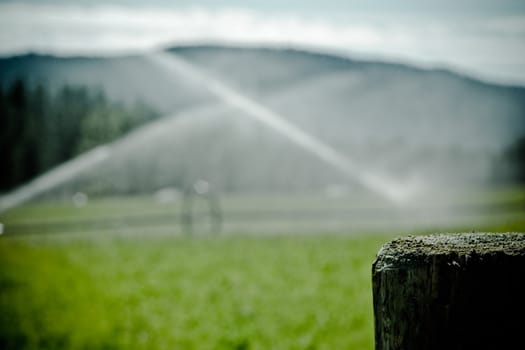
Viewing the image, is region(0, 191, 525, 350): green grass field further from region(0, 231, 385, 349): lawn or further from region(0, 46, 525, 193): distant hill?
region(0, 46, 525, 193): distant hill

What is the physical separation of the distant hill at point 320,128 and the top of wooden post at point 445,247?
3384 centimetres

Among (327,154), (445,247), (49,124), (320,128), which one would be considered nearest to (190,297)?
(445,247)

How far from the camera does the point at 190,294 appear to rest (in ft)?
24.3

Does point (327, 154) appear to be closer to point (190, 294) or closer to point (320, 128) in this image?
point (320, 128)

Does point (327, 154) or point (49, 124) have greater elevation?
point (49, 124)

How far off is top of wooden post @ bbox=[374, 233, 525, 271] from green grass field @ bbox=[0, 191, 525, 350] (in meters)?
4.34

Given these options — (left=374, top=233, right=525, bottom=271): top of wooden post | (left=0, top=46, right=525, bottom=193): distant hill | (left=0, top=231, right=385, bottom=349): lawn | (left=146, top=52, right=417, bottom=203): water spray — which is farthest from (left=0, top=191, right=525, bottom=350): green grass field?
(left=0, top=46, right=525, bottom=193): distant hill

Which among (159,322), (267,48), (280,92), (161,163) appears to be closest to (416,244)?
(159,322)

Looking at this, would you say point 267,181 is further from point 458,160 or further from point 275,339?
point 275,339

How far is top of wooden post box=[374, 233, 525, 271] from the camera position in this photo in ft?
3.87

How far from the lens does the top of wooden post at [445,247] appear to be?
→ 3.87 feet

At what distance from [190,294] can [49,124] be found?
39.4 m

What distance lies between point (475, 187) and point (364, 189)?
9.15 meters

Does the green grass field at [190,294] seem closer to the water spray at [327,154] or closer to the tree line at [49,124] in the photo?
the water spray at [327,154]
